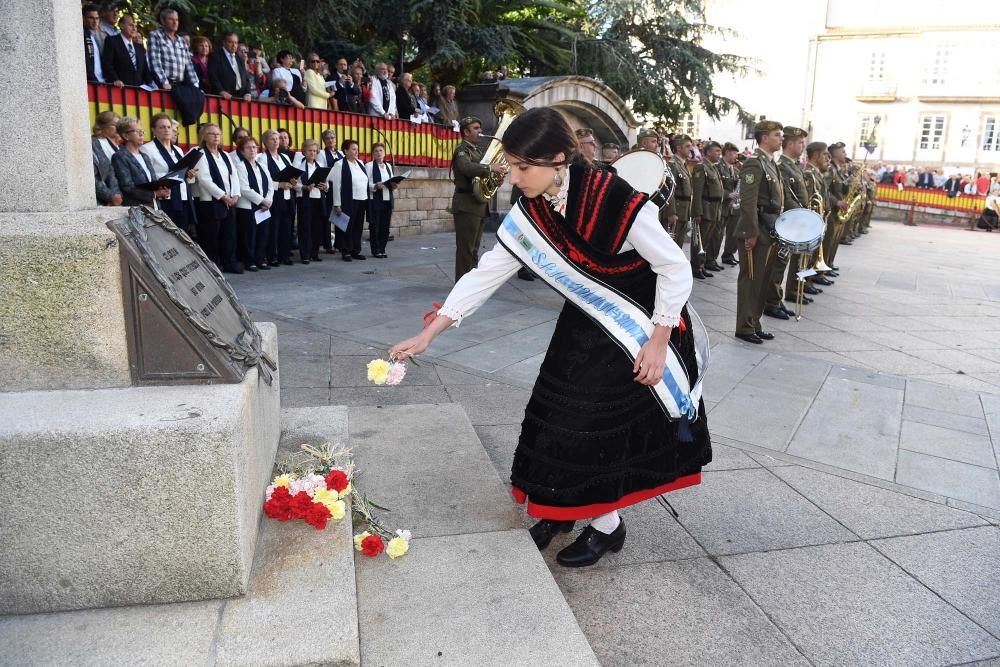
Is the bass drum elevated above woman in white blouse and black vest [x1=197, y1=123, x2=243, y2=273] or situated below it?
above

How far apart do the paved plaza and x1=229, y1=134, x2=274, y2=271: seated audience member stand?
70 centimetres

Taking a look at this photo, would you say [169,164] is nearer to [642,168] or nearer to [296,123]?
[296,123]

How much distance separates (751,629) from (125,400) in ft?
7.81

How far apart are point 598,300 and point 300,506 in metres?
1.38

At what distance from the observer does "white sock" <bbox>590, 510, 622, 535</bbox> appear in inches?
124

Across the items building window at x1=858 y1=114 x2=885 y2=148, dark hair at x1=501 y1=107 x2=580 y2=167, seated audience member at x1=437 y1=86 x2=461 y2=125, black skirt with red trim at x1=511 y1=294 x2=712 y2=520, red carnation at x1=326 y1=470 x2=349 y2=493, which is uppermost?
building window at x1=858 y1=114 x2=885 y2=148

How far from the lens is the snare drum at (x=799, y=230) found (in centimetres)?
774

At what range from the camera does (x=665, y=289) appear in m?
2.69

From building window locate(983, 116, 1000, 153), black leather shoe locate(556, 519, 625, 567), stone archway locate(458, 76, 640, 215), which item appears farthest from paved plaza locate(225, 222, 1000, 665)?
building window locate(983, 116, 1000, 153)

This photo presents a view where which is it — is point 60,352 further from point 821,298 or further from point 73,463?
point 821,298

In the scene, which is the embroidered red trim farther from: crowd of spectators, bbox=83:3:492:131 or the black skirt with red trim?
crowd of spectators, bbox=83:3:492:131

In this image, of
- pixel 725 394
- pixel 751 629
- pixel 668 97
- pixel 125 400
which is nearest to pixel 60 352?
pixel 125 400

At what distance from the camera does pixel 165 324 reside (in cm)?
251

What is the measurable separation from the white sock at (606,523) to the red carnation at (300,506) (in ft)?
3.92
